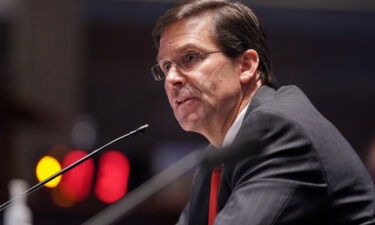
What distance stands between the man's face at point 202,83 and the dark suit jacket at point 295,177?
30cm

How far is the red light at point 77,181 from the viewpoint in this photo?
177 inches

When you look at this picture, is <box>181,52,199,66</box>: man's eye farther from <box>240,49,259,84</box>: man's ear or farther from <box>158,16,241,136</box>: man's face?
<box>240,49,259,84</box>: man's ear

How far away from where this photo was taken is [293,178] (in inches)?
68.4

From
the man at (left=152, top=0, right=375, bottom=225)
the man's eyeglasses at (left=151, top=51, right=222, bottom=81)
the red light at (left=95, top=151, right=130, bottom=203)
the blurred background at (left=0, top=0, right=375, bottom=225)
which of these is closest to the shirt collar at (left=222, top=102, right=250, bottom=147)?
the man at (left=152, top=0, right=375, bottom=225)

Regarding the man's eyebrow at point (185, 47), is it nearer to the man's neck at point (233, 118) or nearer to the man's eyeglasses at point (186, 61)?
the man's eyeglasses at point (186, 61)

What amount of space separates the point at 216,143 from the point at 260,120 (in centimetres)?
48

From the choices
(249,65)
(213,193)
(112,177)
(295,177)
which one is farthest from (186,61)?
→ (112,177)

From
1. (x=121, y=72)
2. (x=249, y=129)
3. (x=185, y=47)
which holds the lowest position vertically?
(x=121, y=72)

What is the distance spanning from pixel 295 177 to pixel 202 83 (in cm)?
59

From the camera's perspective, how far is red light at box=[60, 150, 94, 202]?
4.51 metres

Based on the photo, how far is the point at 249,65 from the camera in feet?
7.50

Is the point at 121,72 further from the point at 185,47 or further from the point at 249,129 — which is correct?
the point at 249,129

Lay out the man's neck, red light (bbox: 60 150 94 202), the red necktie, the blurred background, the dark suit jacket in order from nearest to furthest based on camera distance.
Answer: the dark suit jacket, the red necktie, the man's neck, red light (bbox: 60 150 94 202), the blurred background

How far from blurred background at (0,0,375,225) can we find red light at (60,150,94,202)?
31.7 inches
